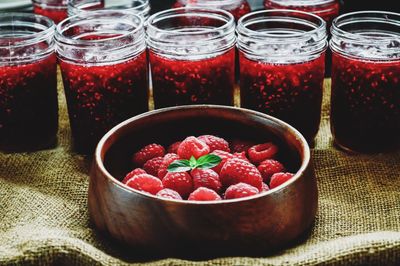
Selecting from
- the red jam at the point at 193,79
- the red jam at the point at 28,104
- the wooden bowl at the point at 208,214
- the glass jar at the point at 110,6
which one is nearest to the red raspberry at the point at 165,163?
the wooden bowl at the point at 208,214

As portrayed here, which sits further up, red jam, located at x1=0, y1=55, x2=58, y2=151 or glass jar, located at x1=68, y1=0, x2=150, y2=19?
glass jar, located at x1=68, y1=0, x2=150, y2=19

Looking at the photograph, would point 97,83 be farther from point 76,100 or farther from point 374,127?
point 374,127

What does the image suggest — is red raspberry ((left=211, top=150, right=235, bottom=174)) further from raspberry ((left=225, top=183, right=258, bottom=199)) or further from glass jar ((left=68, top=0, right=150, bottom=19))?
glass jar ((left=68, top=0, right=150, bottom=19))

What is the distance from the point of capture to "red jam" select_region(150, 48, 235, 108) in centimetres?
159

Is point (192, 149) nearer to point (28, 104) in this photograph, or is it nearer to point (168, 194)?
point (168, 194)

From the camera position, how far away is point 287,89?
156 cm

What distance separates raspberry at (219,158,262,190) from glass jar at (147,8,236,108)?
35 centimetres

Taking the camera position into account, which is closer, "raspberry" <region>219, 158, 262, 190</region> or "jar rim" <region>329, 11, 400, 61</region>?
"raspberry" <region>219, 158, 262, 190</region>

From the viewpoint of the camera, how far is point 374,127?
1.56 metres

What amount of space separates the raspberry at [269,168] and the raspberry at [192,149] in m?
0.10

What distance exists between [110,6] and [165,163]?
0.84 m

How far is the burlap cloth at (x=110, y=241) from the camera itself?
47.1 inches

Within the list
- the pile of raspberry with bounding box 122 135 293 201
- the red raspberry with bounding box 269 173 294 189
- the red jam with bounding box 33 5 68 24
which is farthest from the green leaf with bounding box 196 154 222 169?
the red jam with bounding box 33 5 68 24

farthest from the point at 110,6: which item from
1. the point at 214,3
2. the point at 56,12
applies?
the point at 214,3
